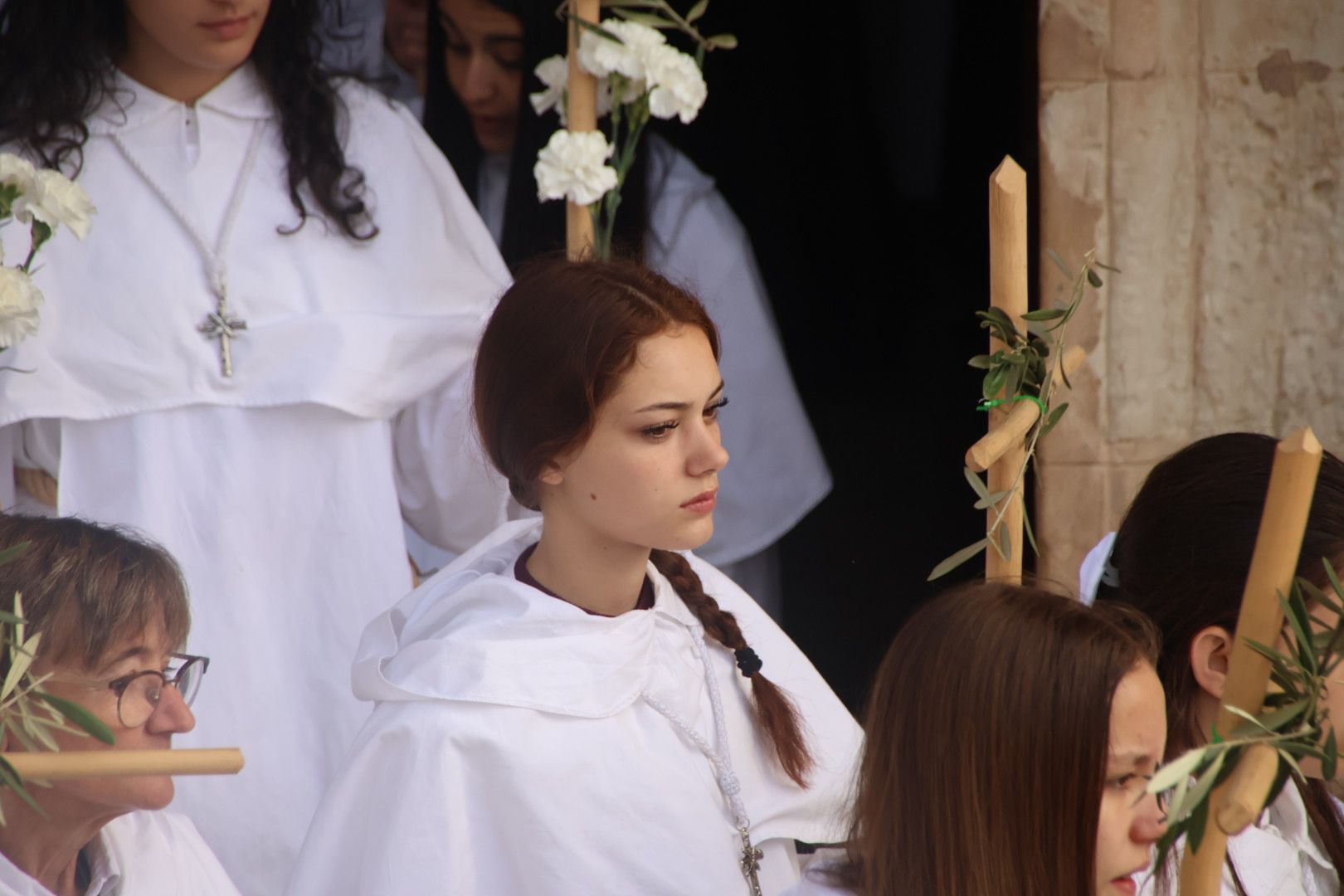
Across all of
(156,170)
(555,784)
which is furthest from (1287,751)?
(156,170)

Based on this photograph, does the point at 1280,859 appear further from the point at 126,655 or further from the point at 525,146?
the point at 525,146

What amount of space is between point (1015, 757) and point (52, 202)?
5.73ft

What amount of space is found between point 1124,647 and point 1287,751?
0.38m

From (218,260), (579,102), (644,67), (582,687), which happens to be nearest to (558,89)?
(579,102)

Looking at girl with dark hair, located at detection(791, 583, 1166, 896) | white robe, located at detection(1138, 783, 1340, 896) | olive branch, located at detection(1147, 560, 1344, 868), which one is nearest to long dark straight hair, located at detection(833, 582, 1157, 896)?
girl with dark hair, located at detection(791, 583, 1166, 896)

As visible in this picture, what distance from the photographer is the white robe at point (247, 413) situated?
343 centimetres

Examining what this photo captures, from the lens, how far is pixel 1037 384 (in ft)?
8.34

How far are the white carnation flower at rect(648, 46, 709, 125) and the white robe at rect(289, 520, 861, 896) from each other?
137 cm

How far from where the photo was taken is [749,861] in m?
2.68

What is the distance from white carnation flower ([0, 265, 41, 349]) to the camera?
2.62m

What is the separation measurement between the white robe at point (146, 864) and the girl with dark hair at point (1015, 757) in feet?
3.88

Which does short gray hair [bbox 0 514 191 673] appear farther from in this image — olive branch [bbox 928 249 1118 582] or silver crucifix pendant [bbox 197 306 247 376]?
olive branch [bbox 928 249 1118 582]

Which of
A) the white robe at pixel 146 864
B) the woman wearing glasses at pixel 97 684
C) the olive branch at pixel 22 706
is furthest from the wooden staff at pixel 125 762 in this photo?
the white robe at pixel 146 864

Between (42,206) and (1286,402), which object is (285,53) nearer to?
(42,206)
